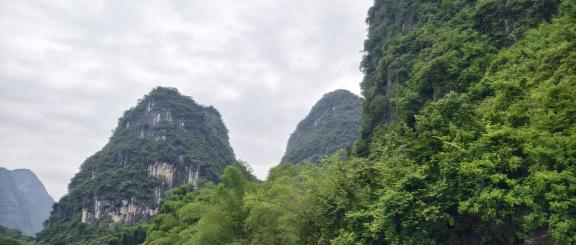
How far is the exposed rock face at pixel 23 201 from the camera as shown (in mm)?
137625

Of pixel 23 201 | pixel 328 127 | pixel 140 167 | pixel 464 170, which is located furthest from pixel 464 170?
pixel 23 201

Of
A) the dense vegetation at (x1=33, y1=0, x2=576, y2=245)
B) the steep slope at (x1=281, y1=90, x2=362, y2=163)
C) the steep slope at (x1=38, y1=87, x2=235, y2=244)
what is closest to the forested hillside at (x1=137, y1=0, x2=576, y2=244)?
the dense vegetation at (x1=33, y1=0, x2=576, y2=245)

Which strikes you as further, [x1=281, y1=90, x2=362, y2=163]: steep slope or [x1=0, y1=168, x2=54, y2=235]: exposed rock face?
[x1=0, y1=168, x2=54, y2=235]: exposed rock face

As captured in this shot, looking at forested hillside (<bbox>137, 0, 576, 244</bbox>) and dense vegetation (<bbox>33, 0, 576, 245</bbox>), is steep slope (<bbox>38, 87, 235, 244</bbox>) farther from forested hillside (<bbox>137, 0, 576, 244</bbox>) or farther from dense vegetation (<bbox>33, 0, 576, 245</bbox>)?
dense vegetation (<bbox>33, 0, 576, 245</bbox>)

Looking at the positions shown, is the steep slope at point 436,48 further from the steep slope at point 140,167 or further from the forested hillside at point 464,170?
the steep slope at point 140,167

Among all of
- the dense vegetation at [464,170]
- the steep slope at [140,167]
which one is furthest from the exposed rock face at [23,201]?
the dense vegetation at [464,170]

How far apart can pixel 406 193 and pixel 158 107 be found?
79703 millimetres

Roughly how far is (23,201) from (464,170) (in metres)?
180

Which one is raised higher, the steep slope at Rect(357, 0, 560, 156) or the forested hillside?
the steep slope at Rect(357, 0, 560, 156)

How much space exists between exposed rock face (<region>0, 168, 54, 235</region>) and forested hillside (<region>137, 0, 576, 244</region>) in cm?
13773

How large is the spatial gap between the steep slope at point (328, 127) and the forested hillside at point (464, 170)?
41570mm

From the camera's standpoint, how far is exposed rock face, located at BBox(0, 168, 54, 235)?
137625 mm

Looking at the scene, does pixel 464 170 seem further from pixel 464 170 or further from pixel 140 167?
pixel 140 167

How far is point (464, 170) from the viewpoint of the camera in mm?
10523
